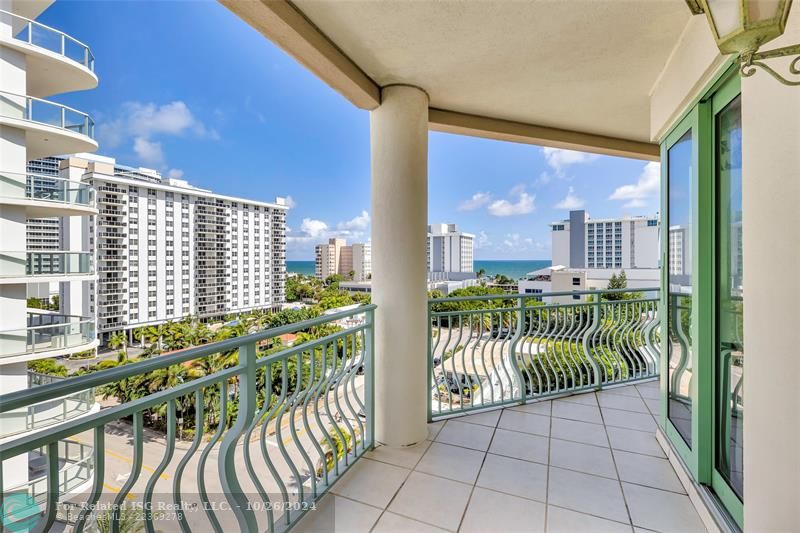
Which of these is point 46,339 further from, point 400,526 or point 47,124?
point 400,526

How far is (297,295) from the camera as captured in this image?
877 inches

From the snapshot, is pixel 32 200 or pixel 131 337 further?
pixel 131 337

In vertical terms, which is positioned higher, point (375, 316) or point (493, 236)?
point (493, 236)

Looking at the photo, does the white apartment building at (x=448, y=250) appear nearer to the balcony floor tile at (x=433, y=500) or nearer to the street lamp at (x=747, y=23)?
the balcony floor tile at (x=433, y=500)

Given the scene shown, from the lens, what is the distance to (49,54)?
5.11 metres

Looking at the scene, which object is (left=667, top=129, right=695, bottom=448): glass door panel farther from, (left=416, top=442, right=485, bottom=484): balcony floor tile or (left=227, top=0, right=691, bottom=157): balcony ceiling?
(left=416, top=442, right=485, bottom=484): balcony floor tile

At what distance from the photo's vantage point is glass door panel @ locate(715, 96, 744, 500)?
1.53 metres

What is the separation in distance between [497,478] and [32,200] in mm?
6780

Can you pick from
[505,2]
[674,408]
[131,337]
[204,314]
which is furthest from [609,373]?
[204,314]

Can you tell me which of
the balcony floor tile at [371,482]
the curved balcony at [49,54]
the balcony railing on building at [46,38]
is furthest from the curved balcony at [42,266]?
the balcony floor tile at [371,482]

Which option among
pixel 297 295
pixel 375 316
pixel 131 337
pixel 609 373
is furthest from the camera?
pixel 297 295

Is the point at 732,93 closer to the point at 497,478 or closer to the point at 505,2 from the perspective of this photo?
the point at 505,2

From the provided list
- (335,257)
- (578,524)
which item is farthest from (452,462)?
(335,257)

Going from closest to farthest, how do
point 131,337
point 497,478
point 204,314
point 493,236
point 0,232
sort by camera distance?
Result: point 497,478
point 0,232
point 131,337
point 204,314
point 493,236
